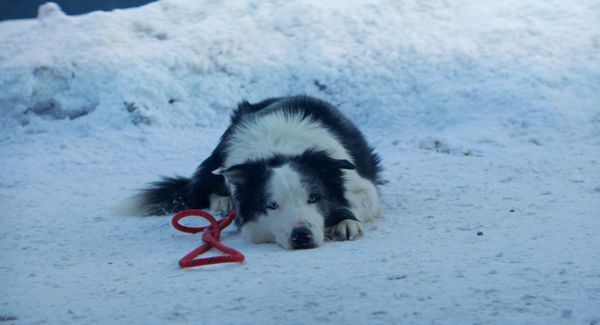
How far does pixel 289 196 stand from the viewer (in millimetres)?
4441

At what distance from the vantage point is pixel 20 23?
33.1 feet

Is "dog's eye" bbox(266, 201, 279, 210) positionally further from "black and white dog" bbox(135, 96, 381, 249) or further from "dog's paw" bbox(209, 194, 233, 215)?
"dog's paw" bbox(209, 194, 233, 215)

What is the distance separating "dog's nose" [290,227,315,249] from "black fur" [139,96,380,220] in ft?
1.30

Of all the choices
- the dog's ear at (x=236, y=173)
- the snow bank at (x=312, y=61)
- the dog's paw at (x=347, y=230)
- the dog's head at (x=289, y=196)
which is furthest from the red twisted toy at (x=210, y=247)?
the snow bank at (x=312, y=61)

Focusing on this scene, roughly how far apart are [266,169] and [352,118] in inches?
167

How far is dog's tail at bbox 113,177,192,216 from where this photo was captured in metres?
5.82

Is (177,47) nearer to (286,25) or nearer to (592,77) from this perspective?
(286,25)

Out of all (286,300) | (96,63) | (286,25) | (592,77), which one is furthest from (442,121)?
(286,300)

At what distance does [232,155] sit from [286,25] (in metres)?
5.36

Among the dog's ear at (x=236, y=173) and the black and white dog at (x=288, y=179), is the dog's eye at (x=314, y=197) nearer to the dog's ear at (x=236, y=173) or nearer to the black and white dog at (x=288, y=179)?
the black and white dog at (x=288, y=179)

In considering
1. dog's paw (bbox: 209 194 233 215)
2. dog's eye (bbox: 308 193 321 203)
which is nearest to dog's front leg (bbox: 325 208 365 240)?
dog's eye (bbox: 308 193 321 203)

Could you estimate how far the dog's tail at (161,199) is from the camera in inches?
229

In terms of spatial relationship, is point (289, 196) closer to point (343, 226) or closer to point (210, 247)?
point (343, 226)

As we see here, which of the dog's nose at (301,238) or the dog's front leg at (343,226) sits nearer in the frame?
the dog's nose at (301,238)
